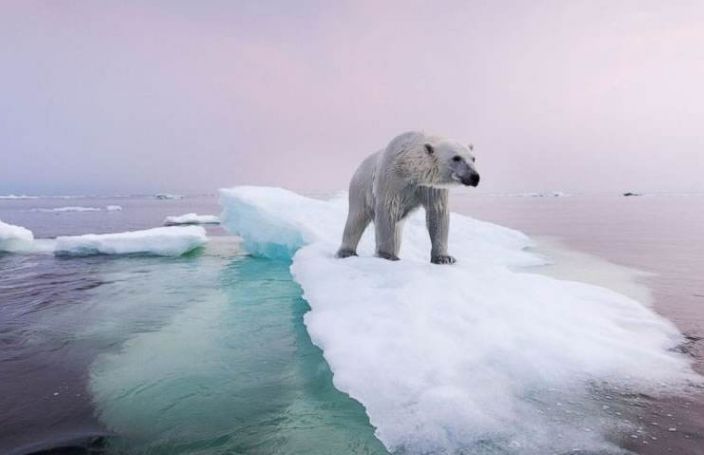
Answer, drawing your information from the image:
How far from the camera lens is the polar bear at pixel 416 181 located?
14.3 feet

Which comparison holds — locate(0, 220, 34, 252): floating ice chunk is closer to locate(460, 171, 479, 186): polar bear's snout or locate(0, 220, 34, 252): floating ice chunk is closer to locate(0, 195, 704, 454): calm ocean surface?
locate(0, 195, 704, 454): calm ocean surface

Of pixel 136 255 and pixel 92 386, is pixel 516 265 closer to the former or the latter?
pixel 92 386

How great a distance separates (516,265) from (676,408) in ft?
20.1

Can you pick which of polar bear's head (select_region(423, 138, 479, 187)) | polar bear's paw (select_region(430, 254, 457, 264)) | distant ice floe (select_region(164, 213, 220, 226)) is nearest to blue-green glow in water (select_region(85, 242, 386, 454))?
polar bear's paw (select_region(430, 254, 457, 264))

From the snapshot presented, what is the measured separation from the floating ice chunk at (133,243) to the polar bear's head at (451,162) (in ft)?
26.8

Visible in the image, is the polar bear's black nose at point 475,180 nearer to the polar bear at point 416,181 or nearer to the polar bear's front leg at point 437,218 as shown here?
the polar bear at point 416,181

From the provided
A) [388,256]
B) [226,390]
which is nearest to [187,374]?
[226,390]

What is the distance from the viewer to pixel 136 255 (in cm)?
1098

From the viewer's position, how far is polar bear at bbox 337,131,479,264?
434 centimetres

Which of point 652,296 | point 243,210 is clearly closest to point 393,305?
point 652,296

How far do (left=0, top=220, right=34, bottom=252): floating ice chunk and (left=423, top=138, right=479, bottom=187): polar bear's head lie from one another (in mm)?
12425

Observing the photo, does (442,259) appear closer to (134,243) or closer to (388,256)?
(388,256)

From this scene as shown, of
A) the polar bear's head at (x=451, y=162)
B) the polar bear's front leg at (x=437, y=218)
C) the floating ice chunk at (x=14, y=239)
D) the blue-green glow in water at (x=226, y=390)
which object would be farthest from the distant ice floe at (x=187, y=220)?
the polar bear's head at (x=451, y=162)

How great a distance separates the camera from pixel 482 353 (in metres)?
2.69
